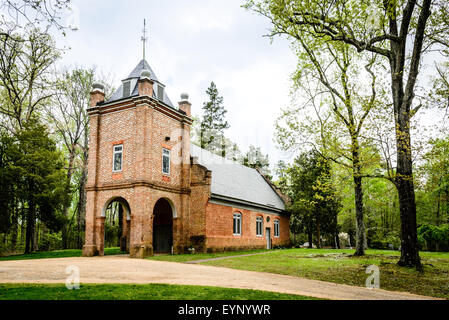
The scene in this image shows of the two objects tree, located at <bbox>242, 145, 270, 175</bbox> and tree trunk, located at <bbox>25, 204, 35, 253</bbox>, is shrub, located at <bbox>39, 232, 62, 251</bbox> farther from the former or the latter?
tree, located at <bbox>242, 145, 270, 175</bbox>

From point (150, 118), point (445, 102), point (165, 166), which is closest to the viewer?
point (445, 102)

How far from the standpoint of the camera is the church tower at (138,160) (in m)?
19.2

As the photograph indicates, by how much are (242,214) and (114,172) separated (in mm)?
11030

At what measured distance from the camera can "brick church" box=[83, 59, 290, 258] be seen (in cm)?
1950

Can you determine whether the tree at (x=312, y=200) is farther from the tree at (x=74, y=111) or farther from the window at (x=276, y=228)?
the tree at (x=74, y=111)

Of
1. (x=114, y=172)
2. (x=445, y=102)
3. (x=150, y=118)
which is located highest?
(x=150, y=118)

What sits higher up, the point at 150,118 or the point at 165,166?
the point at 150,118

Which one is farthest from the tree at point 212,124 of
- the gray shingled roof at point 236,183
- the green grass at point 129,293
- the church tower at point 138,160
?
the green grass at point 129,293

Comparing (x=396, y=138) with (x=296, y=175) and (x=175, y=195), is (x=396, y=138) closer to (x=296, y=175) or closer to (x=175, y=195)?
(x=175, y=195)

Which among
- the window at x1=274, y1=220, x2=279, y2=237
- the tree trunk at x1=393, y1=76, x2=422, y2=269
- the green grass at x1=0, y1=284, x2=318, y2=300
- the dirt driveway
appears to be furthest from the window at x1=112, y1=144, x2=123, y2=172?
the window at x1=274, y1=220, x2=279, y2=237

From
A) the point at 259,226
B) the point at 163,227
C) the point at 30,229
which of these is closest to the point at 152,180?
the point at 163,227

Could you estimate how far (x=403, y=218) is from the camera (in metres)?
13.9
